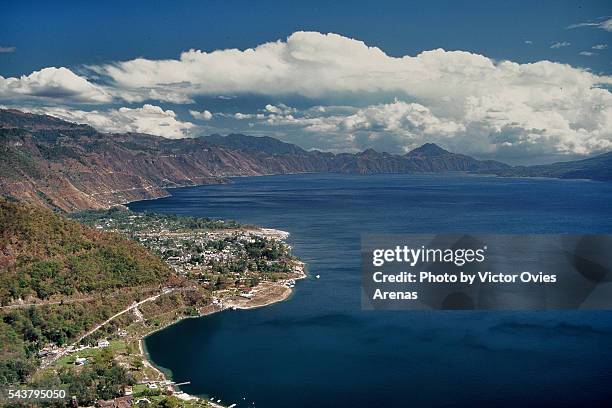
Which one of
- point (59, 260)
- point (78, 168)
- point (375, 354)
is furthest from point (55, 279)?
point (78, 168)

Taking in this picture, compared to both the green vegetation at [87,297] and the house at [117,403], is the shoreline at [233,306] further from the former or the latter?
the house at [117,403]

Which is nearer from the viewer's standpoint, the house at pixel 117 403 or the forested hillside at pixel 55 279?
the house at pixel 117 403

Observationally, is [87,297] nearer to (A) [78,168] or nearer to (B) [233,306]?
(B) [233,306]

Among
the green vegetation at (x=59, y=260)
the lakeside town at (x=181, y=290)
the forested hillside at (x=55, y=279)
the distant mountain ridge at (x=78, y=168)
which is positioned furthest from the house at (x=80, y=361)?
the distant mountain ridge at (x=78, y=168)

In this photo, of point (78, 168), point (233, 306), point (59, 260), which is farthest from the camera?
point (78, 168)

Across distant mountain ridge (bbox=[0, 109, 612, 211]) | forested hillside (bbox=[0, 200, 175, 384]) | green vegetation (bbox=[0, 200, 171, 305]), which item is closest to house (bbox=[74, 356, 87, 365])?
forested hillside (bbox=[0, 200, 175, 384])

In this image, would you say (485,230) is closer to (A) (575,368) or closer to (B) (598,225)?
(B) (598,225)

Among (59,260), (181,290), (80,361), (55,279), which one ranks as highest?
(59,260)
